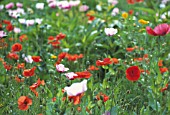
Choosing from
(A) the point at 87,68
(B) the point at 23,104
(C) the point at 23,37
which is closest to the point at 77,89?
(B) the point at 23,104

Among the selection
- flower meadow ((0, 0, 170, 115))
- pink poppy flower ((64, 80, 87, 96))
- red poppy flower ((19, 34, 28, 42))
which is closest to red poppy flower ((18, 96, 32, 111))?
flower meadow ((0, 0, 170, 115))

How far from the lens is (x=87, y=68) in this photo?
3.53m

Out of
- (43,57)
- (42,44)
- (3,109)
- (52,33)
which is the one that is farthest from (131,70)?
(52,33)

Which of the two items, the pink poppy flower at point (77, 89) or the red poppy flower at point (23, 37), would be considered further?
the red poppy flower at point (23, 37)

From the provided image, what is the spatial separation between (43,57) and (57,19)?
3.56ft

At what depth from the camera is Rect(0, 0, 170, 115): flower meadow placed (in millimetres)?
2486

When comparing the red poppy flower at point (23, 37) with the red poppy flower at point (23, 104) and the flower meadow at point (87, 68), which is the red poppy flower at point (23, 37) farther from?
the red poppy flower at point (23, 104)

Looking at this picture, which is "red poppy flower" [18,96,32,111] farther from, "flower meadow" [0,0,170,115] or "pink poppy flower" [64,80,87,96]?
"pink poppy flower" [64,80,87,96]

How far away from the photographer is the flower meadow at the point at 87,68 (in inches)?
97.9

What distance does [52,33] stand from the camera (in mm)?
4266

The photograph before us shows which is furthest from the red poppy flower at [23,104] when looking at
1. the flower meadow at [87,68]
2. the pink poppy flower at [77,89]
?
the pink poppy flower at [77,89]

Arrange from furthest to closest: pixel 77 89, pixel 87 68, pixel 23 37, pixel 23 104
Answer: pixel 23 37
pixel 87 68
pixel 23 104
pixel 77 89

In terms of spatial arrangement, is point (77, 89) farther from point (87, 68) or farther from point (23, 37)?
point (23, 37)

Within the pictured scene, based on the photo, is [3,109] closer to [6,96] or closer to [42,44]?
[6,96]
